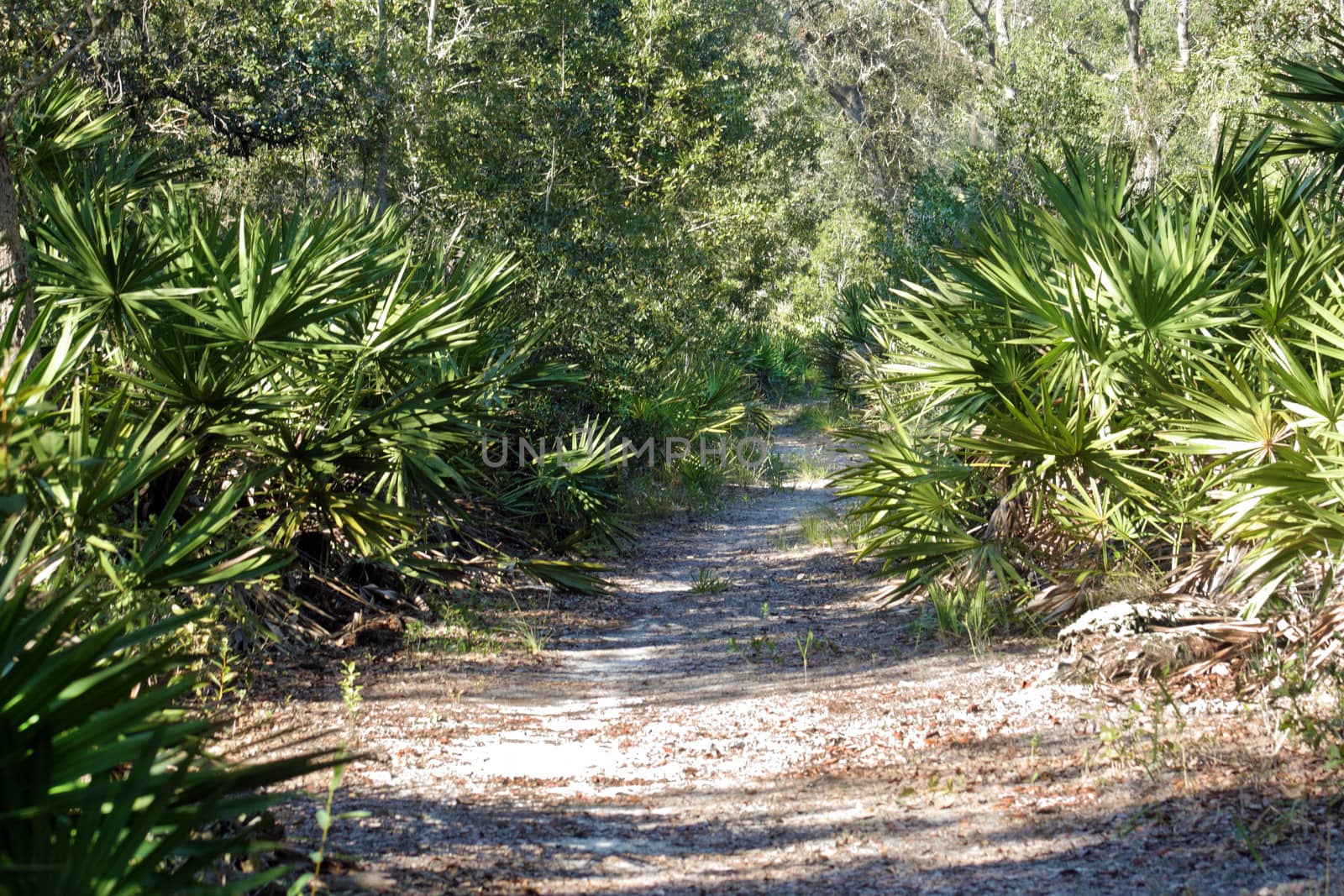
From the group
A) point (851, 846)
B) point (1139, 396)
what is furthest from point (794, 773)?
point (1139, 396)

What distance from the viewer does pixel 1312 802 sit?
396 cm

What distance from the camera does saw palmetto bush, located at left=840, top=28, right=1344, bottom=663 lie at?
5422mm

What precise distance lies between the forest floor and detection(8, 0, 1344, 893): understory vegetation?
348 mm

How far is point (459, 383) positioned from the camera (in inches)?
299

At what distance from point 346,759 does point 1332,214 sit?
675cm

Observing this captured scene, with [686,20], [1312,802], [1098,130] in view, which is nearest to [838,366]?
[1098,130]

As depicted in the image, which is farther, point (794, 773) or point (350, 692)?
point (350, 692)

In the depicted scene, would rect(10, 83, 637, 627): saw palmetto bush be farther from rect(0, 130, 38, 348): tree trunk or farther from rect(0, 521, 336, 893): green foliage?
rect(0, 521, 336, 893): green foliage

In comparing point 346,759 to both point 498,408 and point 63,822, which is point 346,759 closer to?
point 63,822

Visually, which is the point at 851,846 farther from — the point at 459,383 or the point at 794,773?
the point at 459,383

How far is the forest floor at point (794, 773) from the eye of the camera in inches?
150

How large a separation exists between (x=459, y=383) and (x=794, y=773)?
3562mm

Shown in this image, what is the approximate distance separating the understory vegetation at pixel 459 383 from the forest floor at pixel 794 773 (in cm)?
35

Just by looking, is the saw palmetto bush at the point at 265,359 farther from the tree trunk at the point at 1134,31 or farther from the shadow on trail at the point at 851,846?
the tree trunk at the point at 1134,31
